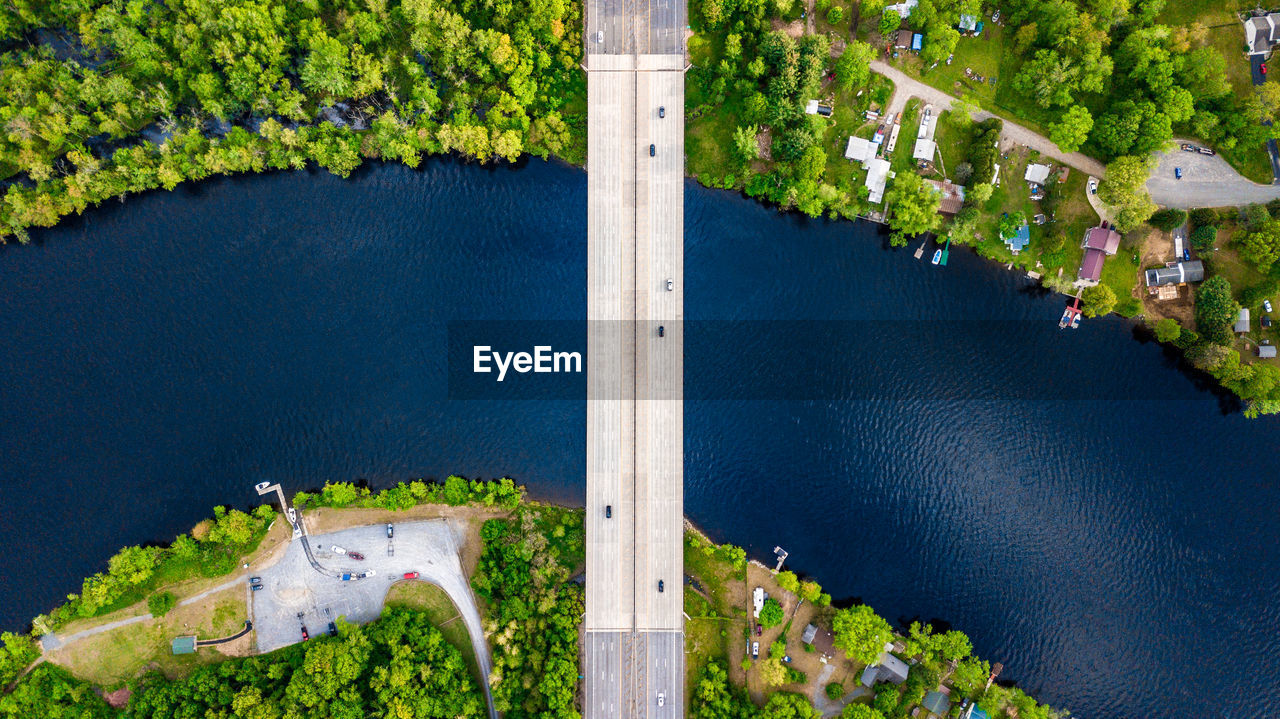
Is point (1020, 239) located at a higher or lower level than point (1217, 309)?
higher

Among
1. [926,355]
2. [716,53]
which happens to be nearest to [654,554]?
[926,355]

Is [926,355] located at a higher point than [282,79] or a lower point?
lower

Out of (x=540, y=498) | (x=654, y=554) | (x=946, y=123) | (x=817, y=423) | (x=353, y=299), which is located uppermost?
(x=946, y=123)

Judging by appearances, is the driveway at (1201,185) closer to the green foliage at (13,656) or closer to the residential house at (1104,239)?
the residential house at (1104,239)

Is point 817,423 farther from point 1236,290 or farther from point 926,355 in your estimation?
point 1236,290

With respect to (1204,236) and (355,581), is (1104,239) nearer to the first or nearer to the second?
(1204,236)

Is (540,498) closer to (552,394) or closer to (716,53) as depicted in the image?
(552,394)

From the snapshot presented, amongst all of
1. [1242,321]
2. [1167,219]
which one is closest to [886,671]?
[1242,321]
